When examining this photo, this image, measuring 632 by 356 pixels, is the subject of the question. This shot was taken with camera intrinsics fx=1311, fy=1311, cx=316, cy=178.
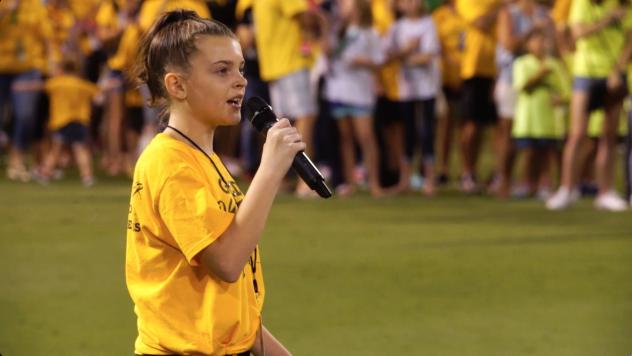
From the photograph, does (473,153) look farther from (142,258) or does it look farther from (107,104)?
(142,258)

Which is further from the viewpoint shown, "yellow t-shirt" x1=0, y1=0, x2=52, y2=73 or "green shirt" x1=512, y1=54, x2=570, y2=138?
"yellow t-shirt" x1=0, y1=0, x2=52, y2=73

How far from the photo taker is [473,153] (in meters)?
12.6

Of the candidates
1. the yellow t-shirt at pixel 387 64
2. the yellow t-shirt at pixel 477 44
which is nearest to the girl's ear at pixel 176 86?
the yellow t-shirt at pixel 387 64

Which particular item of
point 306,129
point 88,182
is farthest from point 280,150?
point 88,182

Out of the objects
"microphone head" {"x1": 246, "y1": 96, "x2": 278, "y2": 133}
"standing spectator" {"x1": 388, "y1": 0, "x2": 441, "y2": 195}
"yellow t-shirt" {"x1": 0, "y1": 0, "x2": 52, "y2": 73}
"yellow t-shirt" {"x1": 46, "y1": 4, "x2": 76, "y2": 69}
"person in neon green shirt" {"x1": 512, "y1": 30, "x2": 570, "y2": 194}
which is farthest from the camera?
"yellow t-shirt" {"x1": 46, "y1": 4, "x2": 76, "y2": 69}

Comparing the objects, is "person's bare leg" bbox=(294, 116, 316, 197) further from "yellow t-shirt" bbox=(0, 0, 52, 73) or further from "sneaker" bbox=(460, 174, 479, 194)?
"yellow t-shirt" bbox=(0, 0, 52, 73)

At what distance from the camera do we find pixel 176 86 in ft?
10.3

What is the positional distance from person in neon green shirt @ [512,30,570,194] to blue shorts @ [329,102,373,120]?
133 centimetres

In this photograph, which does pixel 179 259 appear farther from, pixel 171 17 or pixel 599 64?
pixel 599 64

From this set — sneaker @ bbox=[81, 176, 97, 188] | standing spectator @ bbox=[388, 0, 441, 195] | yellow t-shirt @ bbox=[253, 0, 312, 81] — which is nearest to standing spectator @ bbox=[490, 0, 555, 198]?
standing spectator @ bbox=[388, 0, 441, 195]

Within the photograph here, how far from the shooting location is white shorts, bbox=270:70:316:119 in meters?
11.4

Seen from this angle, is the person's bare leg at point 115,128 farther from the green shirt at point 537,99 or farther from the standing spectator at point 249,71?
the green shirt at point 537,99

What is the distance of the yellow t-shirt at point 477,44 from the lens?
39.7 ft

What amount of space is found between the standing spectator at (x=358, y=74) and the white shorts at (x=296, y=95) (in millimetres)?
405
